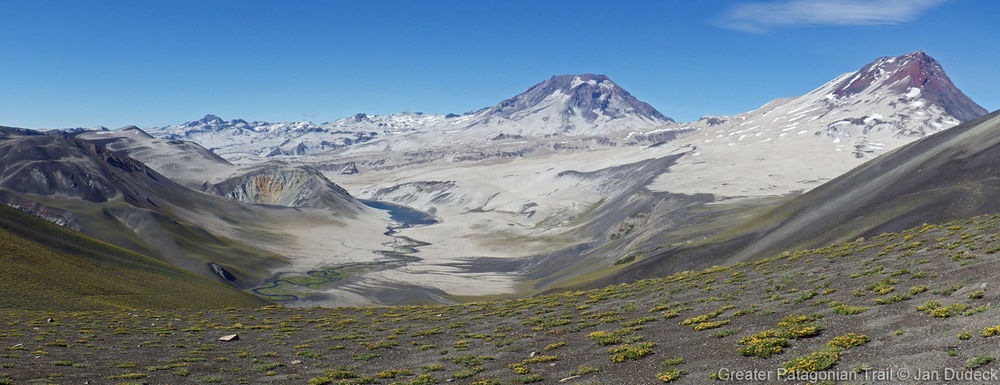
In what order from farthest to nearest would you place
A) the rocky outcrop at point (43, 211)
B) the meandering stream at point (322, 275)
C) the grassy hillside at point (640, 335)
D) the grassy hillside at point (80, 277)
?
the rocky outcrop at point (43, 211)
the meandering stream at point (322, 275)
the grassy hillside at point (80, 277)
the grassy hillside at point (640, 335)

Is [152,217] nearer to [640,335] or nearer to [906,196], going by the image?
[640,335]

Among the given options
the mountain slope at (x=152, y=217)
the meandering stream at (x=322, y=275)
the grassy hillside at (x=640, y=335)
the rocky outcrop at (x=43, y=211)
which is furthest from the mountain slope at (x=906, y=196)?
the rocky outcrop at (x=43, y=211)

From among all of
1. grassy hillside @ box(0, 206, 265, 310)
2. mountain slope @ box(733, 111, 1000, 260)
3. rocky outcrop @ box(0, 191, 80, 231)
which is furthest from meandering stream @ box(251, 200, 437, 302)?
mountain slope @ box(733, 111, 1000, 260)

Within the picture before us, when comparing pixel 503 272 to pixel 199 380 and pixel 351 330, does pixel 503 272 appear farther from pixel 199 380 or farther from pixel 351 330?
pixel 199 380

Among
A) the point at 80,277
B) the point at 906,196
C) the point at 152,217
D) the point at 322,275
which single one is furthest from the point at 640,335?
the point at 152,217

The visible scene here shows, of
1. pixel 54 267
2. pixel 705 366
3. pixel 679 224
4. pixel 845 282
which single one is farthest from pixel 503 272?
pixel 705 366

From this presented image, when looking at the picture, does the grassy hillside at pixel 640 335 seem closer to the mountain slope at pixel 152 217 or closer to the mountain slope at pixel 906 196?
the mountain slope at pixel 906 196

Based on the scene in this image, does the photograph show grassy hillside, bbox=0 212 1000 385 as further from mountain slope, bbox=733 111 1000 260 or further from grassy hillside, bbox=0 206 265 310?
mountain slope, bbox=733 111 1000 260
